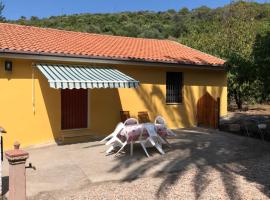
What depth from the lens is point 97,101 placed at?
72.2 ft

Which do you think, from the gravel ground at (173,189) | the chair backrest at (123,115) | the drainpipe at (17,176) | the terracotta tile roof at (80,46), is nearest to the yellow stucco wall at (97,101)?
the chair backrest at (123,115)

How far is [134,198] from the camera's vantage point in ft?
37.6

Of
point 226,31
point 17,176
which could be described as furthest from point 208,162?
point 226,31

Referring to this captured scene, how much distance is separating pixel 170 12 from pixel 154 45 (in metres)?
68.9

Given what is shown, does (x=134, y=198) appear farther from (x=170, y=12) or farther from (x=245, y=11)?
(x=170, y=12)

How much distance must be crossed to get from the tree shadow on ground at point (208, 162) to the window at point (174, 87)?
5.16m

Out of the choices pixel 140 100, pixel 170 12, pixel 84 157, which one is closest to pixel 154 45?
pixel 140 100

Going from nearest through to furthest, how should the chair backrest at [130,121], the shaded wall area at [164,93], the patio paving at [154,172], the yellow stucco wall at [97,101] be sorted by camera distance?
1. the patio paving at [154,172]
2. the chair backrest at [130,121]
3. the yellow stucco wall at [97,101]
4. the shaded wall area at [164,93]

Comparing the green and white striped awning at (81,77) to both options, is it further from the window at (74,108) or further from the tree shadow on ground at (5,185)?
the tree shadow on ground at (5,185)

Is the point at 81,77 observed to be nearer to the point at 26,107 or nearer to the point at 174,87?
the point at 26,107

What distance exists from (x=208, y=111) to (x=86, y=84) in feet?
40.2

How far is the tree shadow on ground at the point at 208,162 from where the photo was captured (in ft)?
42.5

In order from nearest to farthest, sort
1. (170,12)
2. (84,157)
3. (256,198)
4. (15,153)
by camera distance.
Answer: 1. (15,153)
2. (256,198)
3. (84,157)
4. (170,12)

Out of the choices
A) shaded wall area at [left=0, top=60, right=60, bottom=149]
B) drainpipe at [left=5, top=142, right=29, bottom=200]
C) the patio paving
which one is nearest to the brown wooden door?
the patio paving
